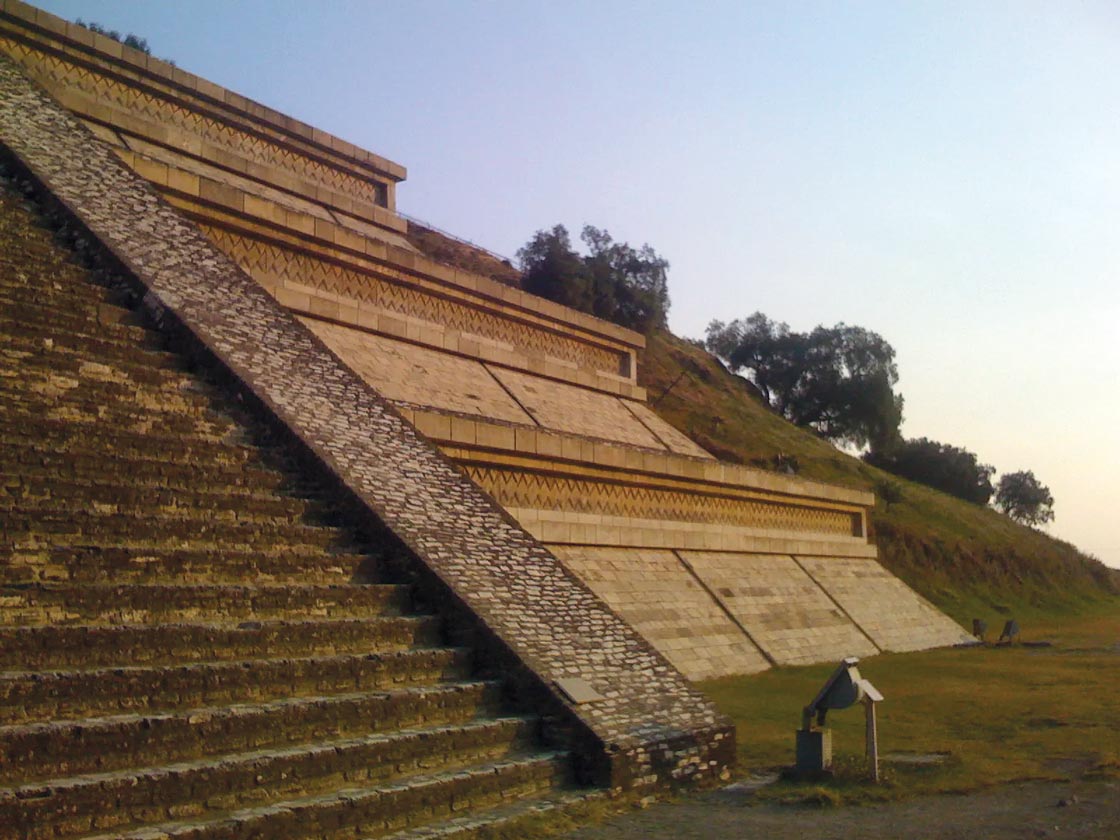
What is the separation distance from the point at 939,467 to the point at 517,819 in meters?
41.7

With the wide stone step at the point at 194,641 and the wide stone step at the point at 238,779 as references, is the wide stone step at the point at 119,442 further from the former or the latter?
the wide stone step at the point at 238,779

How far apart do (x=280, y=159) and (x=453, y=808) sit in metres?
11.5

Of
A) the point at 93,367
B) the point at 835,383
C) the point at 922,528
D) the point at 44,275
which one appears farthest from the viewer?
the point at 835,383

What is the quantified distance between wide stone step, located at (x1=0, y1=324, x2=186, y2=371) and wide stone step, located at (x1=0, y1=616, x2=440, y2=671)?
2.42 metres

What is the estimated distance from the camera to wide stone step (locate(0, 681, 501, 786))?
390 centimetres

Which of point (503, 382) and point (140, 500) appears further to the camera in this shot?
point (503, 382)

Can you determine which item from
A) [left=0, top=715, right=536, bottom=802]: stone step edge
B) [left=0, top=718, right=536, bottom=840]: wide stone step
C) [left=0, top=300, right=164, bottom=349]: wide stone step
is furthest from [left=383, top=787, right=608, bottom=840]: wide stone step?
[left=0, top=300, right=164, bottom=349]: wide stone step

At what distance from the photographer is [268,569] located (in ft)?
18.7

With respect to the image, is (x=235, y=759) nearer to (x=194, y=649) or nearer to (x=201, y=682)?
(x=201, y=682)

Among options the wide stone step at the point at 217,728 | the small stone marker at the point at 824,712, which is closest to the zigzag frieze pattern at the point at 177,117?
the wide stone step at the point at 217,728

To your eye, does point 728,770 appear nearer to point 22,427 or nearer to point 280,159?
point 22,427

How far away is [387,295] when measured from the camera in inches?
493

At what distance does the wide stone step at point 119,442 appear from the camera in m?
5.59

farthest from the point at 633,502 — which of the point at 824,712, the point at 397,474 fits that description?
the point at 824,712
